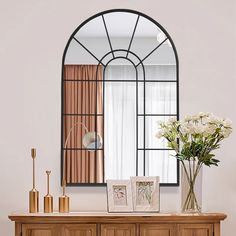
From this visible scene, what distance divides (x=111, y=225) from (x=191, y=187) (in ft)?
1.70

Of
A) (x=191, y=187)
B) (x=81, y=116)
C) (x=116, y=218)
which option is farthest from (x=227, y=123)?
(x=81, y=116)

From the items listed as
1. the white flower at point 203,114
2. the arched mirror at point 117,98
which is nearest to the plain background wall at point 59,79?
the arched mirror at point 117,98

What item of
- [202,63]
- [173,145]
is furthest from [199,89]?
[173,145]

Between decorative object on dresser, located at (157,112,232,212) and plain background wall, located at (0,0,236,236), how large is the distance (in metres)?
0.26

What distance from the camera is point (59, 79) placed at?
4316 mm

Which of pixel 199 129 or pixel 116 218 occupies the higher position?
pixel 199 129

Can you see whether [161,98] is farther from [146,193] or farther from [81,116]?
[146,193]

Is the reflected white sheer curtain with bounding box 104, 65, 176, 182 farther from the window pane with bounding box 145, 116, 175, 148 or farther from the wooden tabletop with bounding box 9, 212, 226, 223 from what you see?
the wooden tabletop with bounding box 9, 212, 226, 223

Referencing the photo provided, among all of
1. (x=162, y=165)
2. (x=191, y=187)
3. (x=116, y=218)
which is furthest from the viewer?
(x=162, y=165)

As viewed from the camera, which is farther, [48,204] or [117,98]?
[117,98]

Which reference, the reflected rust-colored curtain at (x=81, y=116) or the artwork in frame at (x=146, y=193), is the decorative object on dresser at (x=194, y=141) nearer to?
the artwork in frame at (x=146, y=193)

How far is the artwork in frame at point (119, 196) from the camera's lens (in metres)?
4.02

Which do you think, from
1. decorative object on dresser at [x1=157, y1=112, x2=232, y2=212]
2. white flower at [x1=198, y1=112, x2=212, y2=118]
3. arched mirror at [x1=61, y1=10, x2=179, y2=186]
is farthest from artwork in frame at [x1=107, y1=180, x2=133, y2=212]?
white flower at [x1=198, y1=112, x2=212, y2=118]

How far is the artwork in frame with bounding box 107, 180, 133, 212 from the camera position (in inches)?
158
